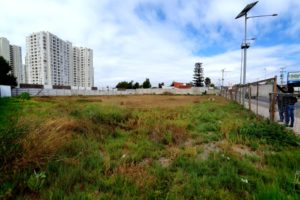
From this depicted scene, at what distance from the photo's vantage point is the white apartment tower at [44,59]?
78.5 meters

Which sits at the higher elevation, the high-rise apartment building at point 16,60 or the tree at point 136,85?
the high-rise apartment building at point 16,60

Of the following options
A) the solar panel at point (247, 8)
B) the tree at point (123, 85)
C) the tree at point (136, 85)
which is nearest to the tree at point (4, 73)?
the solar panel at point (247, 8)

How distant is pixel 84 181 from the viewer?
122 inches

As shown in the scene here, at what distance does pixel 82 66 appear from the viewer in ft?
326

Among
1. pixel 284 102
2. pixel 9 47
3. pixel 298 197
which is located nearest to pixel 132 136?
pixel 298 197

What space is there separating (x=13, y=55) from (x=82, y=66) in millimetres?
31728

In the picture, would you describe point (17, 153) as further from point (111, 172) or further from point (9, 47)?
point (9, 47)

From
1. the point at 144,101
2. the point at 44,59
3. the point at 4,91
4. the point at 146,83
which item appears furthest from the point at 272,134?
the point at 44,59

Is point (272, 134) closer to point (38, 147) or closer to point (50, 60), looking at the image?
point (38, 147)

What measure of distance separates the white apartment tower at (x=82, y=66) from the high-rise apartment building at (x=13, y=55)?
23.6 metres

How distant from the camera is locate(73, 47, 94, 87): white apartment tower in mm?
97613

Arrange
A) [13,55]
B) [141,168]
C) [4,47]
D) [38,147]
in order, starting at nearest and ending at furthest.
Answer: [38,147] < [141,168] < [4,47] < [13,55]

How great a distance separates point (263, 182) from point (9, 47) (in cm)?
8687

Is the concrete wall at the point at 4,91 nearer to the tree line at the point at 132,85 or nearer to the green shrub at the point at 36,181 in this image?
the green shrub at the point at 36,181
